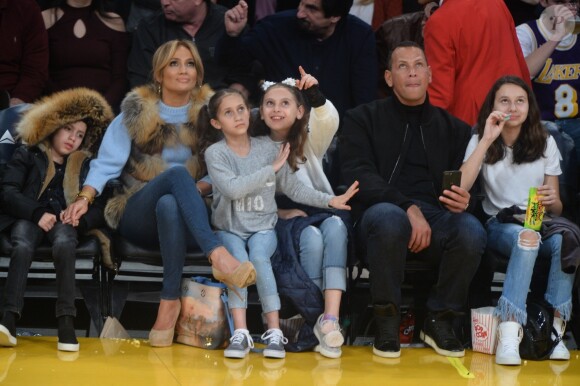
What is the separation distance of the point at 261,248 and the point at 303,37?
1.89 meters

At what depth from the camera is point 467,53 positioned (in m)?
6.67

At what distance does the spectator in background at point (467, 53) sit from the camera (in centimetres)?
663

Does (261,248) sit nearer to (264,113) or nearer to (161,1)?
(264,113)

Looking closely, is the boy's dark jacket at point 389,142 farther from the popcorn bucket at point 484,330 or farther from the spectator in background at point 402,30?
the spectator in background at point 402,30

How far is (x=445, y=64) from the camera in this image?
261 inches

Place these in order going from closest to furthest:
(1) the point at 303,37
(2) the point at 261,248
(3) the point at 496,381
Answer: (3) the point at 496,381 → (2) the point at 261,248 → (1) the point at 303,37

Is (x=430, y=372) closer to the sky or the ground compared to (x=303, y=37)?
closer to the ground

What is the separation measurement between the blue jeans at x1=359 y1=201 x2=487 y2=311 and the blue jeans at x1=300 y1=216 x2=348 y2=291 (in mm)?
130

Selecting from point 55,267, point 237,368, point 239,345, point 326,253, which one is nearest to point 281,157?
point 326,253

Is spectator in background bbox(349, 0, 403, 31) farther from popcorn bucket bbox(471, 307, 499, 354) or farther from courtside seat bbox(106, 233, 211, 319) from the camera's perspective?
popcorn bucket bbox(471, 307, 499, 354)

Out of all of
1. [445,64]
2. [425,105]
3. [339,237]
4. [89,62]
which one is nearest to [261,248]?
[339,237]

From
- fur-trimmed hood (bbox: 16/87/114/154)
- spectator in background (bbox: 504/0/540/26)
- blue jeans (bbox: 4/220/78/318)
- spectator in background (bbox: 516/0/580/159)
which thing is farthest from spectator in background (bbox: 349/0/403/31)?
blue jeans (bbox: 4/220/78/318)

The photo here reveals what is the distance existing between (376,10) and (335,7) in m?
0.86

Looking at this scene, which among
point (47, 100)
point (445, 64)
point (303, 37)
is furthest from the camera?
point (303, 37)
